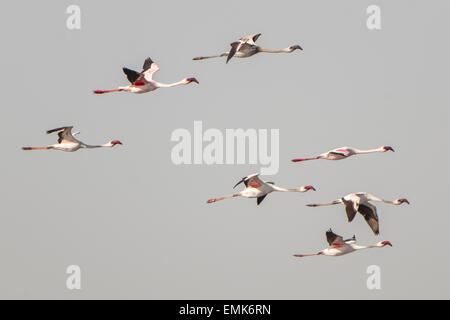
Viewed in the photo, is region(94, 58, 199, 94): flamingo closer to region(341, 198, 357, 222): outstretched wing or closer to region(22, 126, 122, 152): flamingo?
region(22, 126, 122, 152): flamingo

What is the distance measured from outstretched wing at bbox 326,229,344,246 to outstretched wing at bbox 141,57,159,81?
8.58 m

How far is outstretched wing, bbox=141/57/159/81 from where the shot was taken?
136ft

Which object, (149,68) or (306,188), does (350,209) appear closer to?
(306,188)

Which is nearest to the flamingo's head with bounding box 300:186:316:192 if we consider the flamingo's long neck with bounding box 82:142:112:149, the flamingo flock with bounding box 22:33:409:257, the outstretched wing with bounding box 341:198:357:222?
the flamingo flock with bounding box 22:33:409:257

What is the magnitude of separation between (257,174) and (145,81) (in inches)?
200

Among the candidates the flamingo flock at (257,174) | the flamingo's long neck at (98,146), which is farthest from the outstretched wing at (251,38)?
the flamingo's long neck at (98,146)

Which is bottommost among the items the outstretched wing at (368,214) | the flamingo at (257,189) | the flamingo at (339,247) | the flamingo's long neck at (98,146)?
the flamingo at (339,247)

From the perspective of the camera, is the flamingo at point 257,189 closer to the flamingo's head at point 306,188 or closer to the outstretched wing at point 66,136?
the flamingo's head at point 306,188

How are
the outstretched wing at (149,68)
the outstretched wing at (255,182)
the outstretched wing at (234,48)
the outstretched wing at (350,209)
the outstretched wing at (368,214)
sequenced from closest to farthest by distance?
the outstretched wing at (350,209)
the outstretched wing at (234,48)
the outstretched wing at (368,214)
the outstretched wing at (149,68)
the outstretched wing at (255,182)

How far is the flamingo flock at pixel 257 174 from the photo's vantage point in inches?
1575

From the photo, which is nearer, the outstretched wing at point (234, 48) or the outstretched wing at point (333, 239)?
the outstretched wing at point (234, 48)
